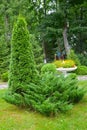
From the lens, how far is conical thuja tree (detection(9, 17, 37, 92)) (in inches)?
220

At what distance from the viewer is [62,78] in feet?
19.2

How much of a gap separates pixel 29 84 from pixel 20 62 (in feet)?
1.82

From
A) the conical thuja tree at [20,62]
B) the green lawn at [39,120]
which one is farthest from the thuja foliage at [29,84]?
the green lawn at [39,120]

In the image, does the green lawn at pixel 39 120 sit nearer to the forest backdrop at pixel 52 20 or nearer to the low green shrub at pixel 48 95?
the low green shrub at pixel 48 95

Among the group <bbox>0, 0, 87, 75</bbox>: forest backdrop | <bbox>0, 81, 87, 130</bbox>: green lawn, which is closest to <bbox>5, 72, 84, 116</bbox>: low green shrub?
<bbox>0, 81, 87, 130</bbox>: green lawn

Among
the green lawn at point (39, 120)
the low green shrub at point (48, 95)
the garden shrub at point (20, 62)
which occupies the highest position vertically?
Answer: the garden shrub at point (20, 62)

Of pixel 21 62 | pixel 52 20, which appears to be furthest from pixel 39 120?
pixel 52 20

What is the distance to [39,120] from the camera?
466 centimetres

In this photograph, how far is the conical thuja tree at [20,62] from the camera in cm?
559

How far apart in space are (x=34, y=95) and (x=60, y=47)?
17.7 meters

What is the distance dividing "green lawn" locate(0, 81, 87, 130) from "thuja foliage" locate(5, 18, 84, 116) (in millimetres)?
187

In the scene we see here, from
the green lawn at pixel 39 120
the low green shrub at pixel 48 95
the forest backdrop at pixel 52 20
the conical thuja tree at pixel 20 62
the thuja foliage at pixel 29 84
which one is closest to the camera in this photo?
the green lawn at pixel 39 120

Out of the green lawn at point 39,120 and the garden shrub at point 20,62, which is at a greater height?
the garden shrub at point 20,62

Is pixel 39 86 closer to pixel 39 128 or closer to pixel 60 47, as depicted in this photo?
pixel 39 128
